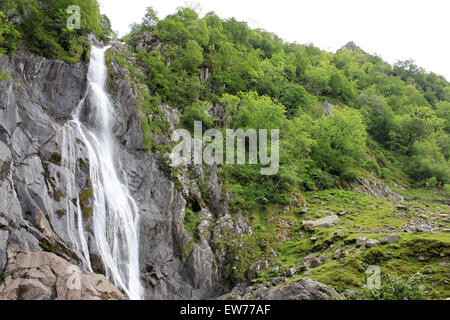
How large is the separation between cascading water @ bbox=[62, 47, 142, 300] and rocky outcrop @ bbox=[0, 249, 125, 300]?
186 centimetres

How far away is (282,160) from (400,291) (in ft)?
54.1

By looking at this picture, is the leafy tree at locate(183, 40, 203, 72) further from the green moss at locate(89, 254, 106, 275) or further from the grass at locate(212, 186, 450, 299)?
the green moss at locate(89, 254, 106, 275)

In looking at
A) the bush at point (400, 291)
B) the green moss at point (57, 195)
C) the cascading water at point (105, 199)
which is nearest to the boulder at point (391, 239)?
the bush at point (400, 291)

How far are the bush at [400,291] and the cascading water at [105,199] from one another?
11.6 m

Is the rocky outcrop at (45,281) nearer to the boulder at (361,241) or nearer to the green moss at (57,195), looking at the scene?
the green moss at (57,195)

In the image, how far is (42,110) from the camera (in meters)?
17.0

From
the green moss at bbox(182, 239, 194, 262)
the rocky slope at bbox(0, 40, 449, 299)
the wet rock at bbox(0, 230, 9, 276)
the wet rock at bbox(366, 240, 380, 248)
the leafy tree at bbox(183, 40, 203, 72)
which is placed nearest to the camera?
the wet rock at bbox(0, 230, 9, 276)

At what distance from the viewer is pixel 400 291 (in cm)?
1023

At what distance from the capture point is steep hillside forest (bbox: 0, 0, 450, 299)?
1484 cm

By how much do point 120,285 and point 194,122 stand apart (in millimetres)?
17783

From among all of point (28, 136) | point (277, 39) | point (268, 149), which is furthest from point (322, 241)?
point (277, 39)

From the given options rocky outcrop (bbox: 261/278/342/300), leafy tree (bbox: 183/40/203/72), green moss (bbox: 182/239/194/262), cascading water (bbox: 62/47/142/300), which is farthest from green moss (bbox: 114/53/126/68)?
rocky outcrop (bbox: 261/278/342/300)

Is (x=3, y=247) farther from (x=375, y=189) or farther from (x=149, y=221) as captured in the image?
(x=375, y=189)

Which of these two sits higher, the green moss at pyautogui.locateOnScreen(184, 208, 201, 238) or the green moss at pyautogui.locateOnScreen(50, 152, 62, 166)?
the green moss at pyautogui.locateOnScreen(50, 152, 62, 166)
